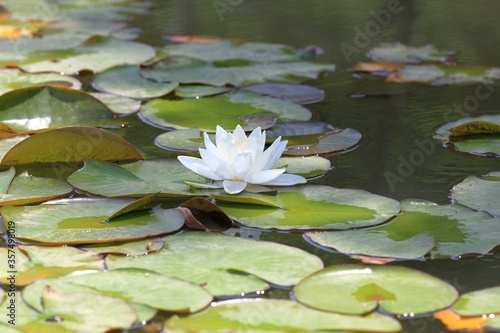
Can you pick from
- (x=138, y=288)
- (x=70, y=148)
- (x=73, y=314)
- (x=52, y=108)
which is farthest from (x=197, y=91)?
(x=73, y=314)

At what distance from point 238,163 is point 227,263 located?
342 mm

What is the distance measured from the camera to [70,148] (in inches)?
77.0

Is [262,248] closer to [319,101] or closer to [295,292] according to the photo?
[295,292]

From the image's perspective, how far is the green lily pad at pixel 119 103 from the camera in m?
2.40

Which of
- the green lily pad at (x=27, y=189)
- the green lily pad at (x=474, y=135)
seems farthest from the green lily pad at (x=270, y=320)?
the green lily pad at (x=474, y=135)

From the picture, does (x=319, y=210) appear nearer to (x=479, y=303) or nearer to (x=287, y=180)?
(x=287, y=180)

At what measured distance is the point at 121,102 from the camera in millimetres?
2461

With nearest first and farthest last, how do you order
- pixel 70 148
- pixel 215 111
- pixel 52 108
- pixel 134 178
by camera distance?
1. pixel 134 178
2. pixel 70 148
3. pixel 52 108
4. pixel 215 111

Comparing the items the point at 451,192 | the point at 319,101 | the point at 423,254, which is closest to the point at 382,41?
the point at 319,101

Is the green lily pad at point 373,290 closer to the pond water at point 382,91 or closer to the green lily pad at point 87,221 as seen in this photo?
the pond water at point 382,91

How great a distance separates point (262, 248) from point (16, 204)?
57cm

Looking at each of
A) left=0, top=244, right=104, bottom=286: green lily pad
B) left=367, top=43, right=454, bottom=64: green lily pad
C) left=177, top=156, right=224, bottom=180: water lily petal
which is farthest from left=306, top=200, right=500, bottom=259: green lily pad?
left=367, top=43, right=454, bottom=64: green lily pad

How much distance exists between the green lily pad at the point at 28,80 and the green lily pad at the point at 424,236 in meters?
1.36

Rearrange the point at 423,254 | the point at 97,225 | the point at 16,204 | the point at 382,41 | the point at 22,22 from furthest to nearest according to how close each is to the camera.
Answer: the point at 22,22 < the point at 382,41 < the point at 16,204 < the point at 97,225 < the point at 423,254
